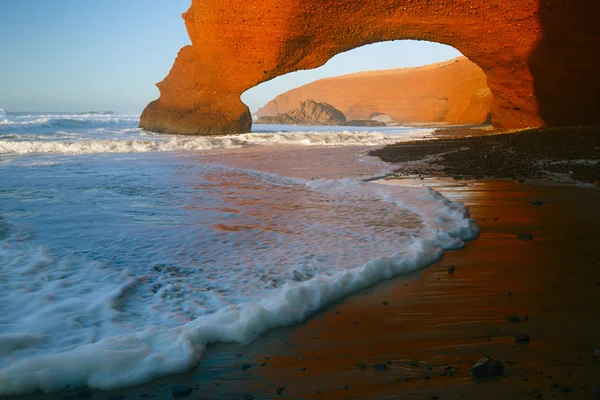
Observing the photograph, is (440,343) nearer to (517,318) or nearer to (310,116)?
(517,318)

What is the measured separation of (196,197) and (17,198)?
207 cm

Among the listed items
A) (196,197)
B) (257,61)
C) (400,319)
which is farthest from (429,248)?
(257,61)

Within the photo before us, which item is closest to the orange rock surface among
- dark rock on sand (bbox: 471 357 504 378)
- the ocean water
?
the ocean water

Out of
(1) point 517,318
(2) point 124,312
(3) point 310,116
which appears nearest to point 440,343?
(1) point 517,318

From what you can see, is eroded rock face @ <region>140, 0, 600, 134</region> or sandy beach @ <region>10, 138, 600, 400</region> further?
eroded rock face @ <region>140, 0, 600, 134</region>

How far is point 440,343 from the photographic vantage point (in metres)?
2.21

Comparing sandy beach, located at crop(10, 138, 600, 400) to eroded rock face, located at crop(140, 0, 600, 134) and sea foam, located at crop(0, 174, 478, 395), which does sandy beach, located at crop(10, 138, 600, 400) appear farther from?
eroded rock face, located at crop(140, 0, 600, 134)

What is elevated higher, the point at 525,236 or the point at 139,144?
the point at 139,144

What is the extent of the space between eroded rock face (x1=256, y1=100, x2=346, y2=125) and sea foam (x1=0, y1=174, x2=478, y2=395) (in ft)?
149

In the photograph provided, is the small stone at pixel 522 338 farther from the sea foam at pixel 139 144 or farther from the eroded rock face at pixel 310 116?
the eroded rock face at pixel 310 116

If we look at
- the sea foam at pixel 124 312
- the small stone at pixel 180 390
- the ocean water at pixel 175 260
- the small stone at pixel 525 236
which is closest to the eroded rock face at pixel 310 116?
the ocean water at pixel 175 260

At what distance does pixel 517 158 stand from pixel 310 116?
41999mm

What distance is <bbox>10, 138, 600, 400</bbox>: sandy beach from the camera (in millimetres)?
1849

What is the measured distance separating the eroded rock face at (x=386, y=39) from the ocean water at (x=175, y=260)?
35.8 feet
